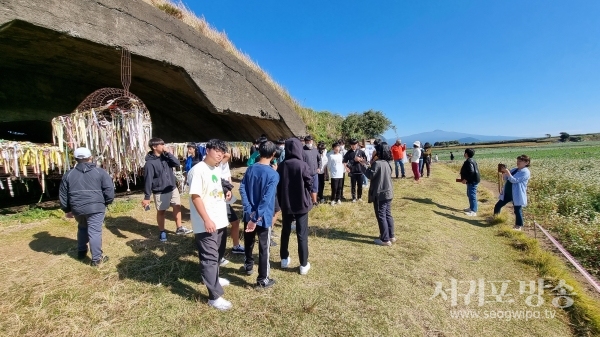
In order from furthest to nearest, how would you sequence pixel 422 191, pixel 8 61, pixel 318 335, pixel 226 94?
Answer: pixel 422 191, pixel 226 94, pixel 8 61, pixel 318 335

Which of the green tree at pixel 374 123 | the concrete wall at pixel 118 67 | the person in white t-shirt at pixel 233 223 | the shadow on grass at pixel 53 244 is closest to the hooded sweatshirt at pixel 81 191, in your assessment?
the shadow on grass at pixel 53 244

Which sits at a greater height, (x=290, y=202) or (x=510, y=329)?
(x=290, y=202)

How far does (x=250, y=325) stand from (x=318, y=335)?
0.73 m

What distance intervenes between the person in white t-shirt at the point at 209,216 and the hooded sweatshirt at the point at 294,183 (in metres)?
0.95

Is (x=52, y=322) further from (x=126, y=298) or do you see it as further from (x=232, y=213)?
(x=232, y=213)

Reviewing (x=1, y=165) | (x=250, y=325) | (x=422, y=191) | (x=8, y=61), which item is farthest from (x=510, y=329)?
(x=8, y=61)

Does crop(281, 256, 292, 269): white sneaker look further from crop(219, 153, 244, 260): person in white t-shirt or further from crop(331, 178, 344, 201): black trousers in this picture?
crop(331, 178, 344, 201): black trousers

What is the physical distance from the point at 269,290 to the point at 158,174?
3048 millimetres

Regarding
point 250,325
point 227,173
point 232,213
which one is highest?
point 227,173

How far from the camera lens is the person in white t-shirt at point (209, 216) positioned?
2988mm

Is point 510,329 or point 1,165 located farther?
point 1,165

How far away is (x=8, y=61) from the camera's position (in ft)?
24.1

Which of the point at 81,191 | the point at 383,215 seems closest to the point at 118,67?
the point at 81,191

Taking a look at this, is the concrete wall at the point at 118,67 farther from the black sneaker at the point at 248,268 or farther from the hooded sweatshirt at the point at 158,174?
the black sneaker at the point at 248,268
